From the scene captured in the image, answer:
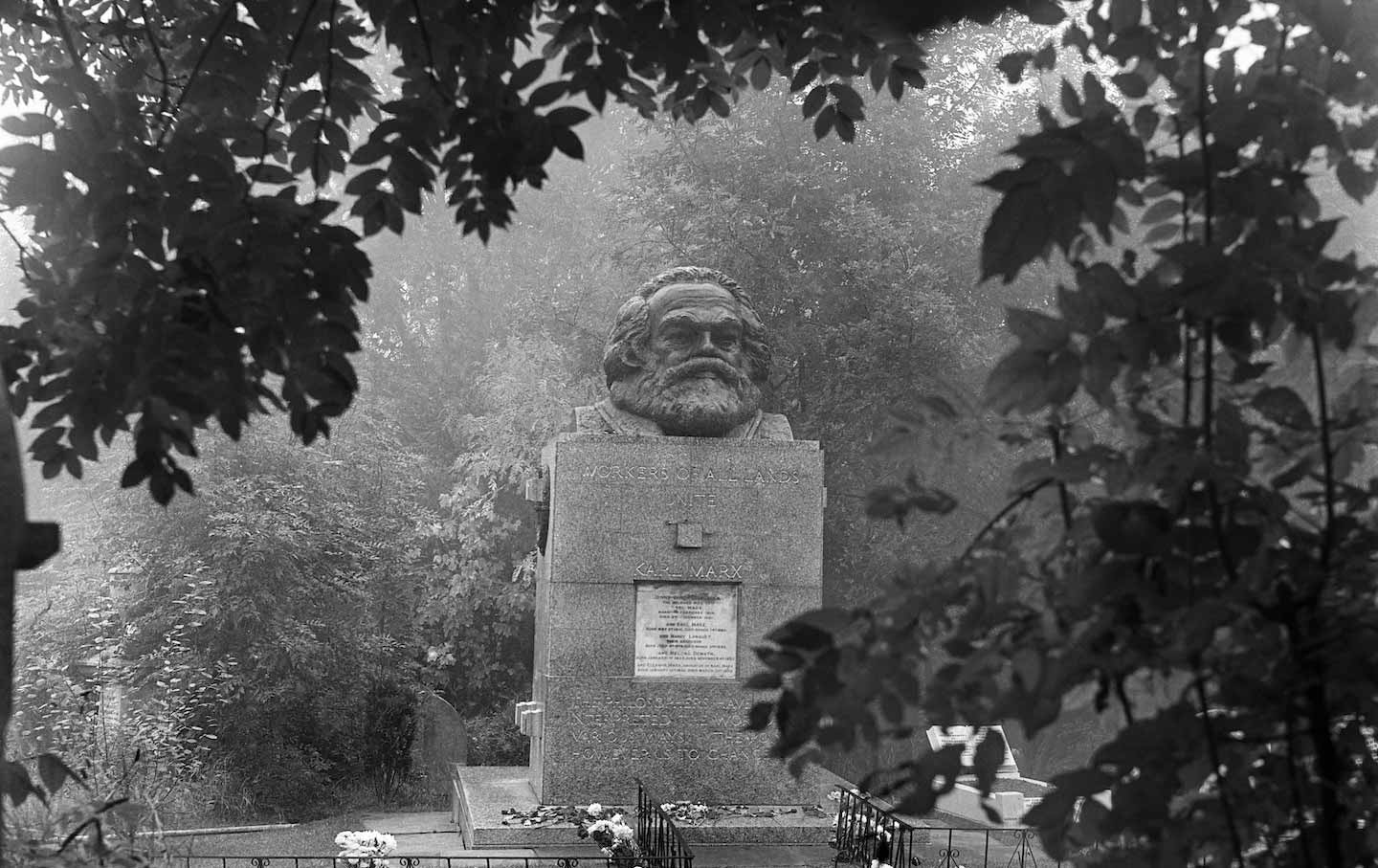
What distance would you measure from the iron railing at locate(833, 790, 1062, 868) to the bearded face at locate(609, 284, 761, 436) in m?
2.60

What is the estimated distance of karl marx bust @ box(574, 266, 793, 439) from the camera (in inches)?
380

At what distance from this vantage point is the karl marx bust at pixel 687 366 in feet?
31.6

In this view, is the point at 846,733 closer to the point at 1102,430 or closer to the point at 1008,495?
the point at 1008,495

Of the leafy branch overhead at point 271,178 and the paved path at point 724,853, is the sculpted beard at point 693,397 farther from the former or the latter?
the leafy branch overhead at point 271,178

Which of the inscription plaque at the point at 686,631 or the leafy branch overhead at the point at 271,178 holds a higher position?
the leafy branch overhead at the point at 271,178

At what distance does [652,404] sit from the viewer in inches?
382

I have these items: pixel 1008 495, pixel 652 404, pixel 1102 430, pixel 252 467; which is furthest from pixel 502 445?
pixel 1008 495

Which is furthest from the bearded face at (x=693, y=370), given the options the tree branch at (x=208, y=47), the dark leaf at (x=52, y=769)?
the dark leaf at (x=52, y=769)

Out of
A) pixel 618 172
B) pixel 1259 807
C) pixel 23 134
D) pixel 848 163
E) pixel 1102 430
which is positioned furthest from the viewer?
pixel 618 172

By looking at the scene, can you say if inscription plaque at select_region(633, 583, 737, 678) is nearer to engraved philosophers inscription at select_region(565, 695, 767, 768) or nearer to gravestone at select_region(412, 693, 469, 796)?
engraved philosophers inscription at select_region(565, 695, 767, 768)

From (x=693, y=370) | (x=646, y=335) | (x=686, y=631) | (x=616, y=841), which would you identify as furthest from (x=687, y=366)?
(x=616, y=841)

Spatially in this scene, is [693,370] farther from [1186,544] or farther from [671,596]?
[1186,544]

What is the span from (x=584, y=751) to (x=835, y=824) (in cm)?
167

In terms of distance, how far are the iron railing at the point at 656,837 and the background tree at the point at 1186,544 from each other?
5188 millimetres
